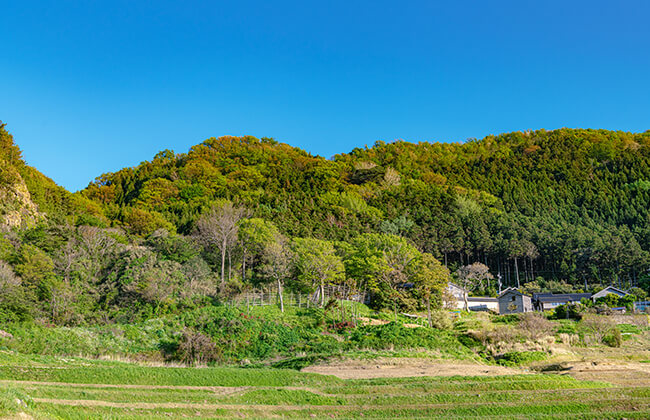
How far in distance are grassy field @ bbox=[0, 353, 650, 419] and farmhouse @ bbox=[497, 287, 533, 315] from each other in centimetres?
3724

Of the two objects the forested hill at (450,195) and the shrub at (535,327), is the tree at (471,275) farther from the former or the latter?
the shrub at (535,327)

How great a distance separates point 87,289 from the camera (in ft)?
118

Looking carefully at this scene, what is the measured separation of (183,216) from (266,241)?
2501 cm

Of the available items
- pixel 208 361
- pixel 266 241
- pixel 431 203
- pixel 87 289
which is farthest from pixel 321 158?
pixel 208 361

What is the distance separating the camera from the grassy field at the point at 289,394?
14008 millimetres

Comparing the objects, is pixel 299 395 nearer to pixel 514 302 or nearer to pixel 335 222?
pixel 514 302

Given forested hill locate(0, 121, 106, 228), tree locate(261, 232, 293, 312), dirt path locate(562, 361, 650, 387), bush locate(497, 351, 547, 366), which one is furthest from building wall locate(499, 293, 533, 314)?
forested hill locate(0, 121, 106, 228)

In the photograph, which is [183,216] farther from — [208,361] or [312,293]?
[208,361]

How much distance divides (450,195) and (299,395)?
72.2 meters

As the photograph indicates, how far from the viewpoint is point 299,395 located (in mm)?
16391

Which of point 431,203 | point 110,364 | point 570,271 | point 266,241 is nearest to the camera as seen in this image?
point 110,364

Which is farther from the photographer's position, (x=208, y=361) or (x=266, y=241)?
(x=266, y=241)

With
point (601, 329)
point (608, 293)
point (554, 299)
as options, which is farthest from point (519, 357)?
point (608, 293)

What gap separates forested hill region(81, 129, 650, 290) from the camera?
219 ft
